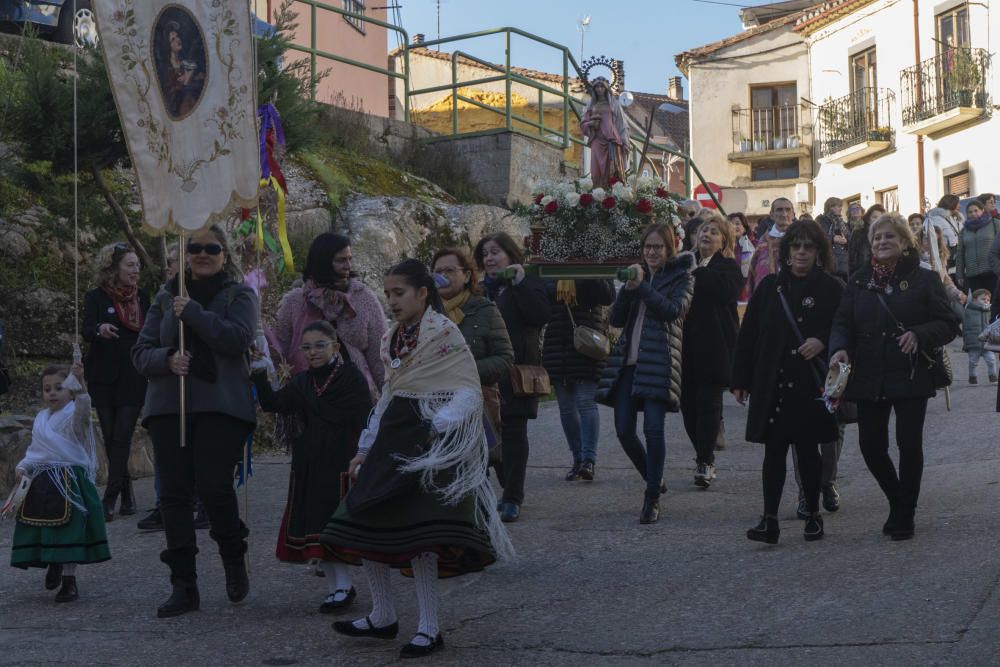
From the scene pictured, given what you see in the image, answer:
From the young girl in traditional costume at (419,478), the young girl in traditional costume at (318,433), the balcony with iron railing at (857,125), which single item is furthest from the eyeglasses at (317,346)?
the balcony with iron railing at (857,125)

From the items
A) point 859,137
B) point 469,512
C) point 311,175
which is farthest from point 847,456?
point 859,137

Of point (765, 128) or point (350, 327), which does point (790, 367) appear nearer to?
point (350, 327)

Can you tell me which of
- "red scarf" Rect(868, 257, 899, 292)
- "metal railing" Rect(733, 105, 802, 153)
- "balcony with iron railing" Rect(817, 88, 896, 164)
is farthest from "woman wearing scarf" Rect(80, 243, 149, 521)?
"metal railing" Rect(733, 105, 802, 153)

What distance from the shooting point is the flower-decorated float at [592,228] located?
914cm

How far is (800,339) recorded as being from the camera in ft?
24.6

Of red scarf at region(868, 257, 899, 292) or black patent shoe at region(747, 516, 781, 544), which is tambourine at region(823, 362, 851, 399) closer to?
red scarf at region(868, 257, 899, 292)

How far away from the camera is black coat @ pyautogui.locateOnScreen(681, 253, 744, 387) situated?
9.16 metres

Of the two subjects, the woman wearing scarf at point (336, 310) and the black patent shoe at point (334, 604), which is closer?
the black patent shoe at point (334, 604)

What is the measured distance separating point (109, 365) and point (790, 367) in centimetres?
440

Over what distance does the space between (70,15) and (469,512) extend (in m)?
11.8

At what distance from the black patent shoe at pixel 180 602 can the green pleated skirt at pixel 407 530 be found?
1138 mm

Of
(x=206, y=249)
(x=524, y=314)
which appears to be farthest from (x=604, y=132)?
(x=206, y=249)

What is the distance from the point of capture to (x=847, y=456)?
10789 mm

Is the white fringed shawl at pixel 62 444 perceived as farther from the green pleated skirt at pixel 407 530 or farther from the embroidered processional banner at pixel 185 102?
the green pleated skirt at pixel 407 530
